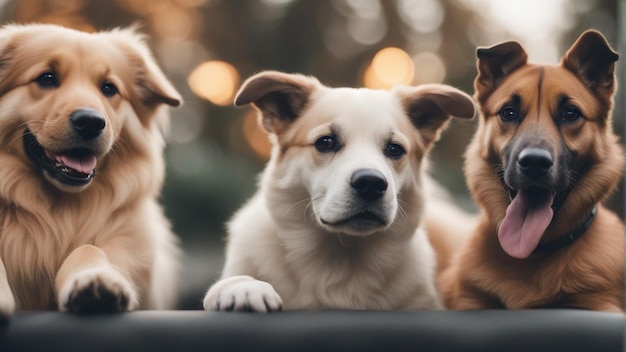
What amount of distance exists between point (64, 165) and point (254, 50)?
480cm

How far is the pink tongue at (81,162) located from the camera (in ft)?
7.91

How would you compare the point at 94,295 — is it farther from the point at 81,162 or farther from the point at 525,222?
the point at 525,222

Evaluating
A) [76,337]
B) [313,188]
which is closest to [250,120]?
[313,188]

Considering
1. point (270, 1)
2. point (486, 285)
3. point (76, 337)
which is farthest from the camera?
point (270, 1)

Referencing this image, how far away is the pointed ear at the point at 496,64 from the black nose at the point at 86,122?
1459mm

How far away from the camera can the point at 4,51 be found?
2.57 meters

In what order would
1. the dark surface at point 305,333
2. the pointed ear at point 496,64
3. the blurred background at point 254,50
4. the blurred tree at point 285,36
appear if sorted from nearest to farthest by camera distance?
the dark surface at point 305,333
the pointed ear at point 496,64
the blurred background at point 254,50
the blurred tree at point 285,36

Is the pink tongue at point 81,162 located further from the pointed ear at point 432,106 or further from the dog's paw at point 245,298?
the pointed ear at point 432,106

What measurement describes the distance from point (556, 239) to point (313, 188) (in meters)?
0.93

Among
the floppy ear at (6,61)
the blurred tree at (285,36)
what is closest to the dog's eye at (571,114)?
the floppy ear at (6,61)

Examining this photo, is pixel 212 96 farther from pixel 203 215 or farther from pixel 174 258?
pixel 174 258

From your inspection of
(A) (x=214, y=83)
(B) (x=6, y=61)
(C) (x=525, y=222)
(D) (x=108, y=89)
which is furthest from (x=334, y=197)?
(A) (x=214, y=83)

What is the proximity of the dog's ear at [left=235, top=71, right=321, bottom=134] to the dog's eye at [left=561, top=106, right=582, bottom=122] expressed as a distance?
39.9 inches

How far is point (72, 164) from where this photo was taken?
2412 mm
